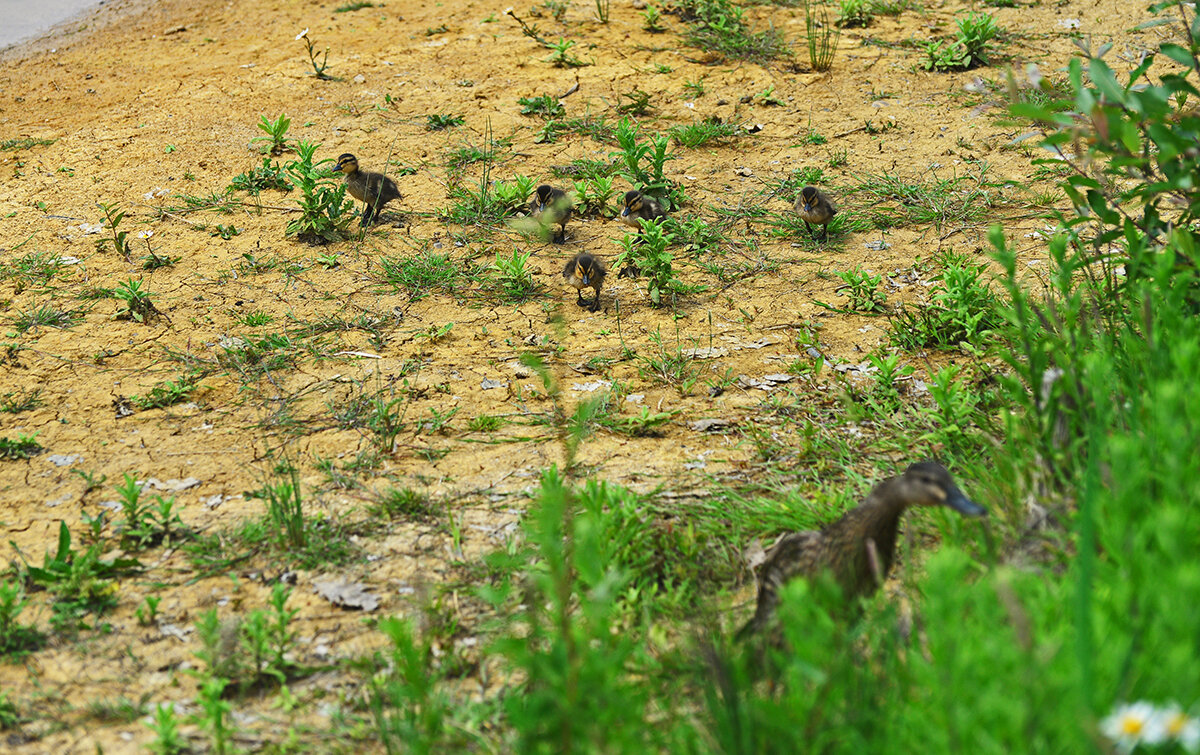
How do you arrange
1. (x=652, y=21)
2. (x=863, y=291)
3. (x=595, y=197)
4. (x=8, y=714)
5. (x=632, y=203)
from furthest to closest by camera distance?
(x=652, y=21) < (x=595, y=197) < (x=632, y=203) < (x=863, y=291) < (x=8, y=714)

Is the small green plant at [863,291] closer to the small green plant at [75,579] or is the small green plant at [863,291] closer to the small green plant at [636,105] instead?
the small green plant at [636,105]

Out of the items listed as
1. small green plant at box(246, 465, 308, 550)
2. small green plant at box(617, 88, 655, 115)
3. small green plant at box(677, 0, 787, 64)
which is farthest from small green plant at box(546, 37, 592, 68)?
small green plant at box(246, 465, 308, 550)

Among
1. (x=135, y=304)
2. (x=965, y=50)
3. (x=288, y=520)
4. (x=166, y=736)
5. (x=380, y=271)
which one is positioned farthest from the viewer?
(x=965, y=50)

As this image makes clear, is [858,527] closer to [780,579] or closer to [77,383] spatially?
[780,579]

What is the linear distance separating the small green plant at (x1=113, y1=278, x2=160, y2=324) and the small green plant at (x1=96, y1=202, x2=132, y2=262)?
2.35 ft

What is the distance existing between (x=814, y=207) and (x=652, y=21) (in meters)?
4.43

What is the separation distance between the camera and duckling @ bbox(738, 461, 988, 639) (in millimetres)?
2898

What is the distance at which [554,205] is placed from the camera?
6031 millimetres

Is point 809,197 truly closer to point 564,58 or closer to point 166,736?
point 564,58

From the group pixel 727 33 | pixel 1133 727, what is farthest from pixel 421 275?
pixel 727 33

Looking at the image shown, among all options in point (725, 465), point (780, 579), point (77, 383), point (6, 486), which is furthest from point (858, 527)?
point (77, 383)

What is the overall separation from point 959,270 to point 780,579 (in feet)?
8.55

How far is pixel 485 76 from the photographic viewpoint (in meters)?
8.62

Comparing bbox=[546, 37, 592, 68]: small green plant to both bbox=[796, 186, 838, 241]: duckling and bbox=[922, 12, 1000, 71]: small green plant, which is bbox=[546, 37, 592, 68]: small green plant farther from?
bbox=[796, 186, 838, 241]: duckling
